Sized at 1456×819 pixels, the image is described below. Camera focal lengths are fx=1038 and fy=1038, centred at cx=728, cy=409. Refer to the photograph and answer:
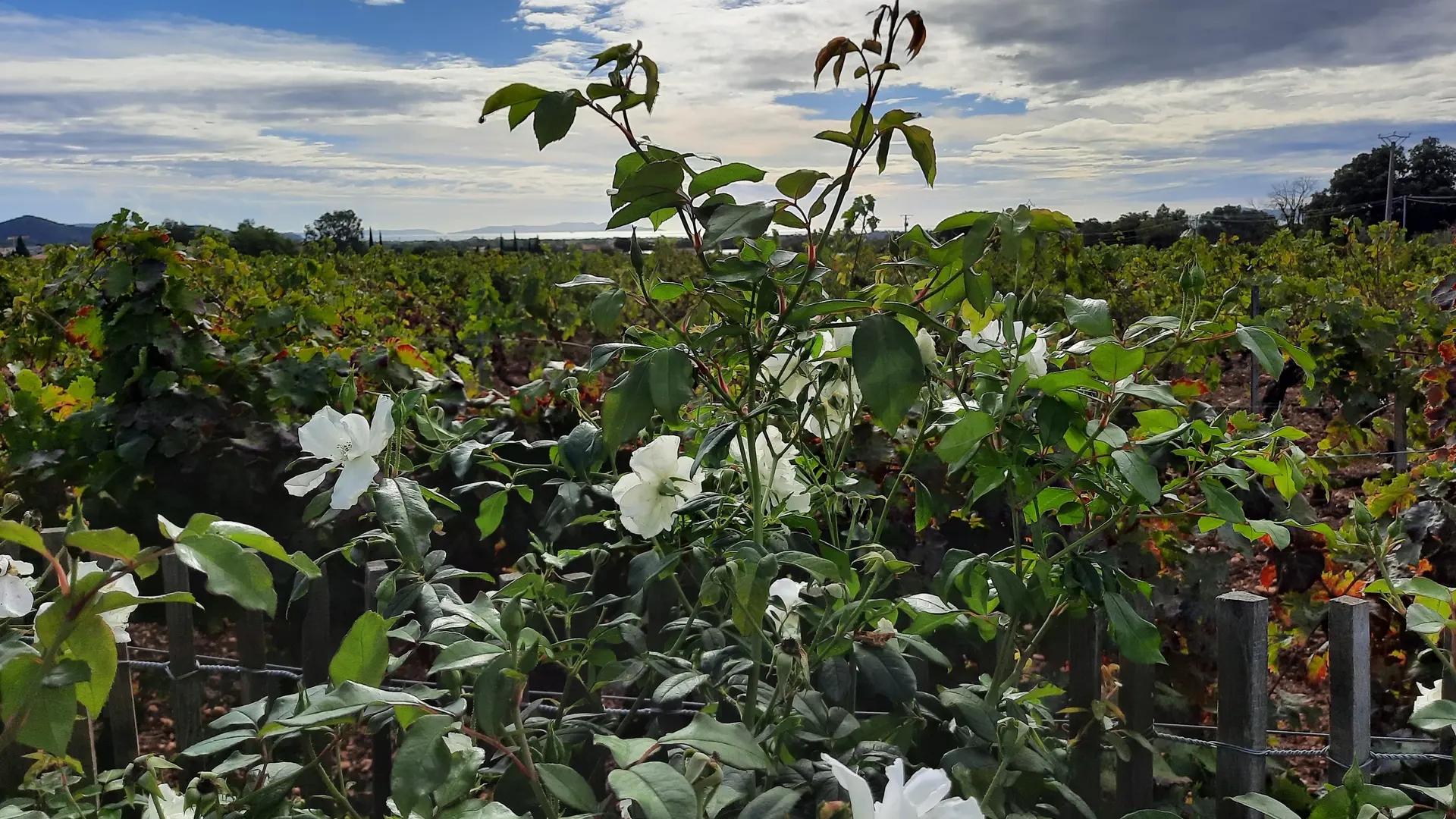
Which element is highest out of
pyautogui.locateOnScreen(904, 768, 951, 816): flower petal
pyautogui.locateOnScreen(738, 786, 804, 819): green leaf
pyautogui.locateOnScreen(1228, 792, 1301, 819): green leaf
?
pyautogui.locateOnScreen(904, 768, 951, 816): flower petal

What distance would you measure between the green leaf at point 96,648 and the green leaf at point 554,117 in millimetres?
498

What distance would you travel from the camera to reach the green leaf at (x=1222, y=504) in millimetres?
1084

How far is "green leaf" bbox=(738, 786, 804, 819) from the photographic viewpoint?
0.92 m

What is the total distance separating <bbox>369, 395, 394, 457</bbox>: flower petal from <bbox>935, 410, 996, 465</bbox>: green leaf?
1.86 ft

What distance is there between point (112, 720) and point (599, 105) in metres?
1.78

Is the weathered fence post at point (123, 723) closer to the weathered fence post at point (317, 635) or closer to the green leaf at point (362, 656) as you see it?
the weathered fence post at point (317, 635)

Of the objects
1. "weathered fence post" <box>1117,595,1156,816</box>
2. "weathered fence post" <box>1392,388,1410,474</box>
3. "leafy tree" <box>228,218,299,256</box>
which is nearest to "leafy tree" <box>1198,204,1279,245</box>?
"leafy tree" <box>228,218,299,256</box>

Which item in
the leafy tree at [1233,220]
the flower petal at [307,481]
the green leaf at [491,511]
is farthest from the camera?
the leafy tree at [1233,220]

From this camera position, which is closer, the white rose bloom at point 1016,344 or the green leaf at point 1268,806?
the green leaf at point 1268,806

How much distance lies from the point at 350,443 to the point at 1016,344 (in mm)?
717

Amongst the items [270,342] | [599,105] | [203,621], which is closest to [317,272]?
[270,342]

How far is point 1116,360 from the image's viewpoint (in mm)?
1005

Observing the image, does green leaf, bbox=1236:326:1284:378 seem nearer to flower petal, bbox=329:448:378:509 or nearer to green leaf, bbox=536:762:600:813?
green leaf, bbox=536:762:600:813

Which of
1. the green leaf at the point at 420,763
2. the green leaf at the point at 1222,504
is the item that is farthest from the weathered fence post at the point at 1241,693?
the green leaf at the point at 420,763
